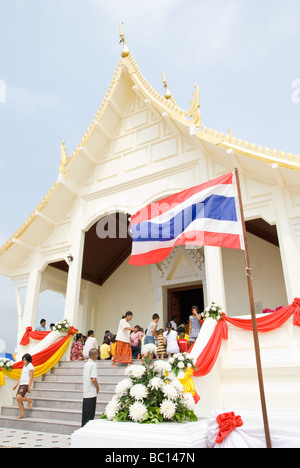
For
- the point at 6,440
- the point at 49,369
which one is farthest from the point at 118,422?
the point at 49,369

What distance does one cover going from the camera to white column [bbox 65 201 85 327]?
7.46 m

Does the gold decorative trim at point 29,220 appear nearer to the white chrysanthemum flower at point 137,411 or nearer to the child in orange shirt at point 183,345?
the child in orange shirt at point 183,345

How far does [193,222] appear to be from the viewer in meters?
3.38

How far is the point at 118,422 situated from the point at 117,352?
3626 millimetres

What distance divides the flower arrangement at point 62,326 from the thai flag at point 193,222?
13.2 ft

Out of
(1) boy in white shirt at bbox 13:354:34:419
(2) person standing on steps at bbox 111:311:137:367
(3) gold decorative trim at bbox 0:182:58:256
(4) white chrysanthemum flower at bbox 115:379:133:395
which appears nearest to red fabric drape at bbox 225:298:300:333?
(2) person standing on steps at bbox 111:311:137:367

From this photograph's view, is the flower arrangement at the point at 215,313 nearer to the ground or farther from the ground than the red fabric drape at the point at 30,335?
farther from the ground

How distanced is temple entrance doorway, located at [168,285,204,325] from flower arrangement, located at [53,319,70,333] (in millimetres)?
3300

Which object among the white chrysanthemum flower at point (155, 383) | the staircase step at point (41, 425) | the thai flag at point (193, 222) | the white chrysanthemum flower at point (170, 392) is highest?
the thai flag at point (193, 222)

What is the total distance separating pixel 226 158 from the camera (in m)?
6.42

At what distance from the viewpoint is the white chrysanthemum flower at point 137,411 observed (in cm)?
229

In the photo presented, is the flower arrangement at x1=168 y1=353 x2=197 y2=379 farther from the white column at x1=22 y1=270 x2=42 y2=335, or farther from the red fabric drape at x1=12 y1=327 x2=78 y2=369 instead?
the white column at x1=22 y1=270 x2=42 y2=335

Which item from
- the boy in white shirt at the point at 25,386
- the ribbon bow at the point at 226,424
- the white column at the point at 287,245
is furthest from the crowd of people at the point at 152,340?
the ribbon bow at the point at 226,424
